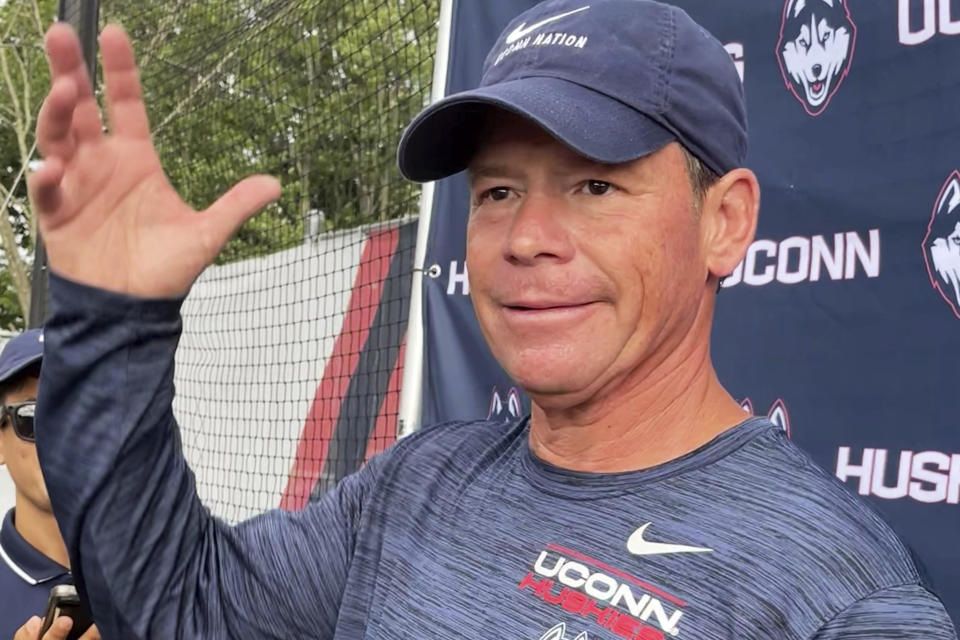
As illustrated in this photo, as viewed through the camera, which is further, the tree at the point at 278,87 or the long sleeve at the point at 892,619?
the tree at the point at 278,87

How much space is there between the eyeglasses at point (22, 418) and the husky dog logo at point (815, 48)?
1.97 meters

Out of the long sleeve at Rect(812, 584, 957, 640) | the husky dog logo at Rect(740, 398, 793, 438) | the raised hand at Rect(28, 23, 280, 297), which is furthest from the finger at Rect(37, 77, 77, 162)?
the husky dog logo at Rect(740, 398, 793, 438)

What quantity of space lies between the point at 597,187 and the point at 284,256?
10.6 feet

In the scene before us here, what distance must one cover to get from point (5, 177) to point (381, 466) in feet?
50.8

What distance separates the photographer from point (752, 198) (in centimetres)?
121

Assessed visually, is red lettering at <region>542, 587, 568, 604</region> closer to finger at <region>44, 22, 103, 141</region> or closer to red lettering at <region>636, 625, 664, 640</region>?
red lettering at <region>636, 625, 664, 640</region>

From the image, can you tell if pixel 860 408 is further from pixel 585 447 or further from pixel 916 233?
pixel 585 447

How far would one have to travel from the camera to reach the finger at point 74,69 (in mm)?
924

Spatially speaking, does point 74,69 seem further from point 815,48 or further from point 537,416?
point 815,48

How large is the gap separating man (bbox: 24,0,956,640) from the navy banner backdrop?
0.77 meters

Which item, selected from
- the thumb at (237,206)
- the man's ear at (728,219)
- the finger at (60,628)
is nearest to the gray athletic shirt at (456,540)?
the thumb at (237,206)

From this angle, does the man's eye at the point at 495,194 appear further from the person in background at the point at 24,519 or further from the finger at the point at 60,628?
the person in background at the point at 24,519

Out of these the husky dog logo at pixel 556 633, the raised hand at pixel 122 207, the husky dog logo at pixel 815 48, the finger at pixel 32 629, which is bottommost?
the finger at pixel 32 629

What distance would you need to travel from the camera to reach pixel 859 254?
6.24 feet
